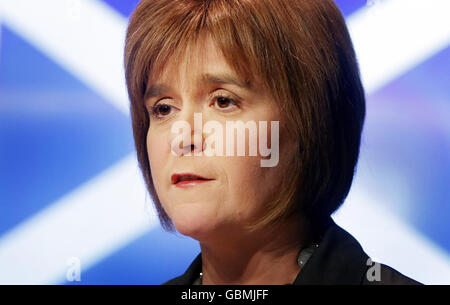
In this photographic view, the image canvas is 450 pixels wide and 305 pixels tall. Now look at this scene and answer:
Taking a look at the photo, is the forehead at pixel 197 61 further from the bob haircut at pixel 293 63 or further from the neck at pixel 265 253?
the neck at pixel 265 253

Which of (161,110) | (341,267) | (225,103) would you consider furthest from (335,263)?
(161,110)

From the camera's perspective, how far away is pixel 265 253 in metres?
1.51

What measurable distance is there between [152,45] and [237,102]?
0.25m

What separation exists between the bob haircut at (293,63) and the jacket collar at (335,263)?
8cm

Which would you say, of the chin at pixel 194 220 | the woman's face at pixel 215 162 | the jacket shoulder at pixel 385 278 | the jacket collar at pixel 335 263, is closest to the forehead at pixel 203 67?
the woman's face at pixel 215 162

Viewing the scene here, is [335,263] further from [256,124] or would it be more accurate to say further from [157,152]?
[157,152]

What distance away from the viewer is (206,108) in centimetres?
143

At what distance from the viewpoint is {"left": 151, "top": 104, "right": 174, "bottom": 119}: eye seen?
1.52m

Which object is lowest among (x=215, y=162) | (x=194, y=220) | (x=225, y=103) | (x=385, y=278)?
(x=385, y=278)

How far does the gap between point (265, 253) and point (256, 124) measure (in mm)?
330

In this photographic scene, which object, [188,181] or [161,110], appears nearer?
Answer: [188,181]

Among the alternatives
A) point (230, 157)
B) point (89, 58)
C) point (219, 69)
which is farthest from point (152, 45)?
point (89, 58)

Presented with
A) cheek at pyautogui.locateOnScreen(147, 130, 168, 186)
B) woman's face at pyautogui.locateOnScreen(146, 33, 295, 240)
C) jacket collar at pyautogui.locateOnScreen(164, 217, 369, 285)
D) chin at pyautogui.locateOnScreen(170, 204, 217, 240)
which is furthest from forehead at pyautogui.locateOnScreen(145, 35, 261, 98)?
jacket collar at pyautogui.locateOnScreen(164, 217, 369, 285)
